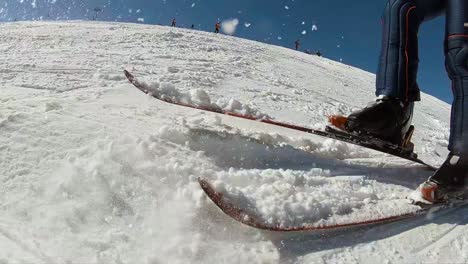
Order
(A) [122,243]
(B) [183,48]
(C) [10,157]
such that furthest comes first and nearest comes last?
(B) [183,48] < (C) [10,157] < (A) [122,243]

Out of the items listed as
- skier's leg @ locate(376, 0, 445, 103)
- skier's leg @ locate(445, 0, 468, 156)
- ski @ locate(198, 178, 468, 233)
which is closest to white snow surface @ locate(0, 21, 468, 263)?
ski @ locate(198, 178, 468, 233)

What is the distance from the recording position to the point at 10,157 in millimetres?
2160

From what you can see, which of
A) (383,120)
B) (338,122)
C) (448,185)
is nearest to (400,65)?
(383,120)

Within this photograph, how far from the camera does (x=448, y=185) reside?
2.02m

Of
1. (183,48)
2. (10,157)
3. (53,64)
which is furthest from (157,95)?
(183,48)

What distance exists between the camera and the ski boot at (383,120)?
96.5 inches

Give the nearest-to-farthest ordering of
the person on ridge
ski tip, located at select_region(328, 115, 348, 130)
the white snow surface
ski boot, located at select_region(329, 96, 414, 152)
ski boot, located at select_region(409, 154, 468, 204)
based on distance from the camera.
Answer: the white snow surface
ski boot, located at select_region(409, 154, 468, 204)
the person on ridge
ski boot, located at select_region(329, 96, 414, 152)
ski tip, located at select_region(328, 115, 348, 130)

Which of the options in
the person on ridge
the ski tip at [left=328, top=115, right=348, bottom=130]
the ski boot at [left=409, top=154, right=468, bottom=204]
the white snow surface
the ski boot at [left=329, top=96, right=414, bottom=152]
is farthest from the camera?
the ski tip at [left=328, top=115, right=348, bottom=130]

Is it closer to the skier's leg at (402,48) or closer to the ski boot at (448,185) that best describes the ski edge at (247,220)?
the ski boot at (448,185)

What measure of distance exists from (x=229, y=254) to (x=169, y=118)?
1.58 m

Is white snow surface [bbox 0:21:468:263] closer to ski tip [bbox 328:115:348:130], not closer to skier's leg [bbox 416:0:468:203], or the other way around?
skier's leg [bbox 416:0:468:203]

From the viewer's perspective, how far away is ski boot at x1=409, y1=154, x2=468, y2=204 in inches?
78.7

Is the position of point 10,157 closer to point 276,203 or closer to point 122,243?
point 122,243

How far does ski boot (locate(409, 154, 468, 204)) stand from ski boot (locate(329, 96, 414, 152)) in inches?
19.2
